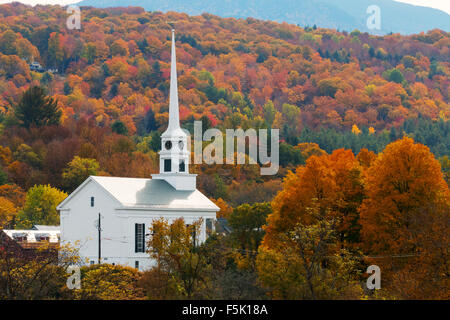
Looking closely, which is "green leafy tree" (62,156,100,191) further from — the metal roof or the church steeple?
the metal roof

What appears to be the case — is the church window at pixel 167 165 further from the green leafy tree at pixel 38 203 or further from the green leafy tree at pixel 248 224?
the green leafy tree at pixel 38 203

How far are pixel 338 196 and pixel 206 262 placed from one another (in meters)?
11.8

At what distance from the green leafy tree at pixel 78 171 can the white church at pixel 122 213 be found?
28440 mm

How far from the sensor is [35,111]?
125938mm

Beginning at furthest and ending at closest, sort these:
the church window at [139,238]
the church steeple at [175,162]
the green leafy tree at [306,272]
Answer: the church steeple at [175,162], the church window at [139,238], the green leafy tree at [306,272]

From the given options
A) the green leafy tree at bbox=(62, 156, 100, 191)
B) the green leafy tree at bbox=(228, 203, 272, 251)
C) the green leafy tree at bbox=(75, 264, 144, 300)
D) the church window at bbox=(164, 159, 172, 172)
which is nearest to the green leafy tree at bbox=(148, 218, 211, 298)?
the green leafy tree at bbox=(75, 264, 144, 300)

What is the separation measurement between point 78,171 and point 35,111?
2595 cm

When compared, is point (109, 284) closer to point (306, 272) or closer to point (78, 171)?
point (306, 272)

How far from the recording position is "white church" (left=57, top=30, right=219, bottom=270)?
6738 centimetres

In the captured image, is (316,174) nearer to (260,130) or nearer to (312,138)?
(260,130)

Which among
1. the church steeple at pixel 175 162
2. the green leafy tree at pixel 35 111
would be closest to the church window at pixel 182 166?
the church steeple at pixel 175 162

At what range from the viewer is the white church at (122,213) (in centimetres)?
6738

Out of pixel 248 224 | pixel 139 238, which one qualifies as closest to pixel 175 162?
pixel 139 238

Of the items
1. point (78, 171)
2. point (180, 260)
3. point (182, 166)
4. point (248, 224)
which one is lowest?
point (180, 260)
